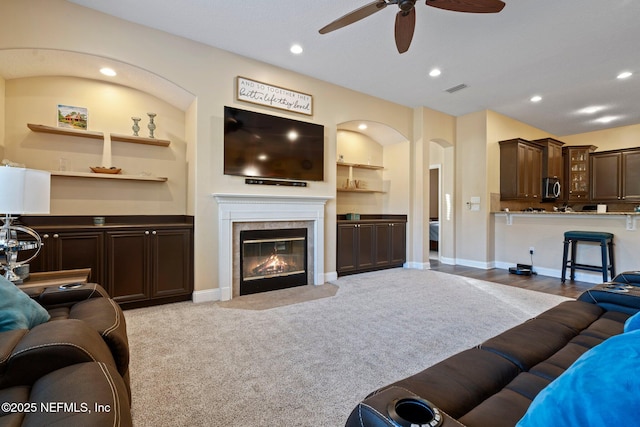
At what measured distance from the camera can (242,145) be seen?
3.90 m

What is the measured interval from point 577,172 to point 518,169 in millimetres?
2794

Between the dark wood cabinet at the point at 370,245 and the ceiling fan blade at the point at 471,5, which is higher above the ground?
the ceiling fan blade at the point at 471,5

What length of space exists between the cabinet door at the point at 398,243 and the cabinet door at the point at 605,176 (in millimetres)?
5256

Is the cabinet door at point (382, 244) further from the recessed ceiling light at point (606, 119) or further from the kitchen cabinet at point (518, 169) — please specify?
the recessed ceiling light at point (606, 119)

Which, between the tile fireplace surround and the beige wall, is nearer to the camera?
the beige wall

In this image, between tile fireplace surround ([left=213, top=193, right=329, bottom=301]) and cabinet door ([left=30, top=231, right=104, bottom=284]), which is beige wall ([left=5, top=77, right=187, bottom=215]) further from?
tile fireplace surround ([left=213, top=193, right=329, bottom=301])

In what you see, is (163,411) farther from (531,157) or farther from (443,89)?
(531,157)

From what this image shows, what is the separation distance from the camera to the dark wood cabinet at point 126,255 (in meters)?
2.97

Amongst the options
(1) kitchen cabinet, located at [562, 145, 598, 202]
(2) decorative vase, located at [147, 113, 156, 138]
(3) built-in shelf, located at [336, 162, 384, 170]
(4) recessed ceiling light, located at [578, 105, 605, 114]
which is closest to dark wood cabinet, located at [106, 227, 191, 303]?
(2) decorative vase, located at [147, 113, 156, 138]

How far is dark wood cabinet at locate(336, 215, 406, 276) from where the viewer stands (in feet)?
16.4

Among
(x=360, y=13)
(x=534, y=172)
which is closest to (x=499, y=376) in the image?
(x=360, y=13)

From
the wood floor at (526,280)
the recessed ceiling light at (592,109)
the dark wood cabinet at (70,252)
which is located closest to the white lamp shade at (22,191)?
the dark wood cabinet at (70,252)

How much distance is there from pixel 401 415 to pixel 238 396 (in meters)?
1.34

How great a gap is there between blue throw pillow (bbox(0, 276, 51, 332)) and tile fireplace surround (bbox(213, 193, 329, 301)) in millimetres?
2263
